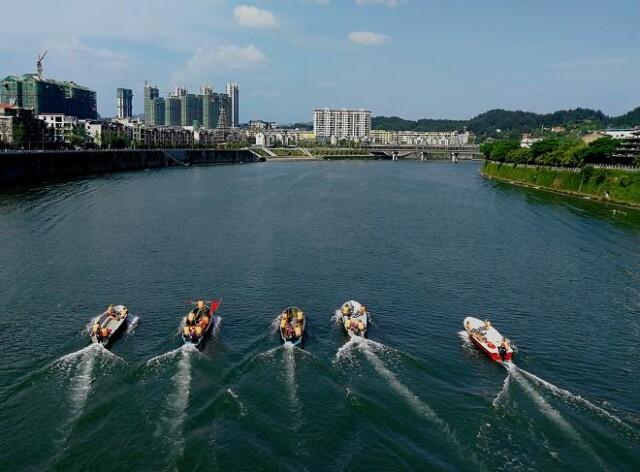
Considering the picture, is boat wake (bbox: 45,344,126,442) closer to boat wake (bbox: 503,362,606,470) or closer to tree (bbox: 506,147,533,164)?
boat wake (bbox: 503,362,606,470)

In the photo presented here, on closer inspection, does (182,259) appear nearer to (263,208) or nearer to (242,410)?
(242,410)

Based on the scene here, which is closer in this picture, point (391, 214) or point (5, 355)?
point (5, 355)

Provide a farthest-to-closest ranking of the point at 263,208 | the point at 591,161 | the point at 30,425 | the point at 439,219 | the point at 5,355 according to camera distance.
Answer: the point at 591,161
the point at 263,208
the point at 439,219
the point at 5,355
the point at 30,425

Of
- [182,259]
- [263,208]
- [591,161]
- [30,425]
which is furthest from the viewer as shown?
[591,161]

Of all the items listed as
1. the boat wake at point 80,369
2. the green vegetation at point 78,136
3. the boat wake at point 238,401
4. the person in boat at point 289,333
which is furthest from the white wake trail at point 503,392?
the green vegetation at point 78,136

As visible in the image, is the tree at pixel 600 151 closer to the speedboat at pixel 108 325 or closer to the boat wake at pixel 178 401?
the speedboat at pixel 108 325

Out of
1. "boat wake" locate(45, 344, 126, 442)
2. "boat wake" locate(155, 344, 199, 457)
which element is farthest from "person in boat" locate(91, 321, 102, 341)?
"boat wake" locate(155, 344, 199, 457)

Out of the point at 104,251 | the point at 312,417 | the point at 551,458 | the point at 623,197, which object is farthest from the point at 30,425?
the point at 623,197
